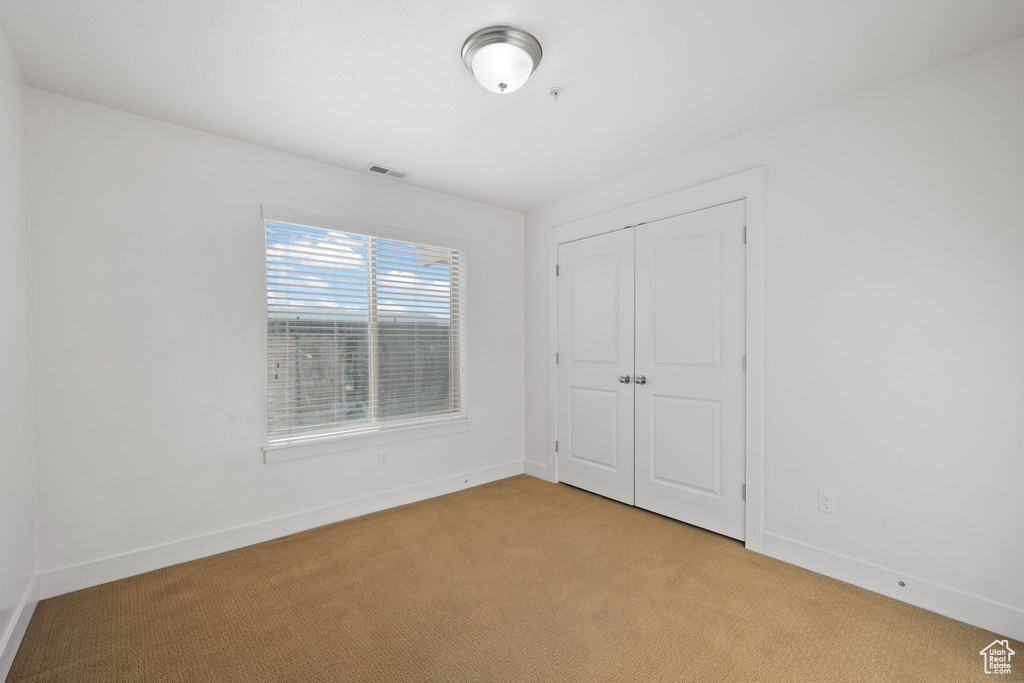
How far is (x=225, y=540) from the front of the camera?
2760 mm

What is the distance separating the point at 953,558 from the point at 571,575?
1761 mm

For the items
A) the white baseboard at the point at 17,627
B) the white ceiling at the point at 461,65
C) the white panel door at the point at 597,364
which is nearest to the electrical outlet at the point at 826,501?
the white panel door at the point at 597,364

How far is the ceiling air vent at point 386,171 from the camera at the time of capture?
3281mm

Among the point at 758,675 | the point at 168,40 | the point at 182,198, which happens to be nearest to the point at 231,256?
the point at 182,198

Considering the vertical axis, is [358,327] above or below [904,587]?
above

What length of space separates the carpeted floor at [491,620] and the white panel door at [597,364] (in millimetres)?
858

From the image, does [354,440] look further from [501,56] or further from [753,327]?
[753,327]

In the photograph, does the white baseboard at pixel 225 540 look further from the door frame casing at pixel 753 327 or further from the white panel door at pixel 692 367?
the door frame casing at pixel 753 327

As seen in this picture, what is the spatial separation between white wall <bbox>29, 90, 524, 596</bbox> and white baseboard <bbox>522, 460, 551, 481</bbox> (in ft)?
5.40

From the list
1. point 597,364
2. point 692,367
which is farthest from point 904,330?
point 597,364

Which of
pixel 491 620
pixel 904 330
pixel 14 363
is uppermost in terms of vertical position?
pixel 904 330

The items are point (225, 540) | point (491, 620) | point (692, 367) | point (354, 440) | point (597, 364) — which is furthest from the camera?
point (597, 364)

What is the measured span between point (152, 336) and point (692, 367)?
3.30 meters

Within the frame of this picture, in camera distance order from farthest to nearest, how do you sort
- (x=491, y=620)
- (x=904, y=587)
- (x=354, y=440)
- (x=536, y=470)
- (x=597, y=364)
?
(x=536, y=470), (x=597, y=364), (x=354, y=440), (x=904, y=587), (x=491, y=620)
